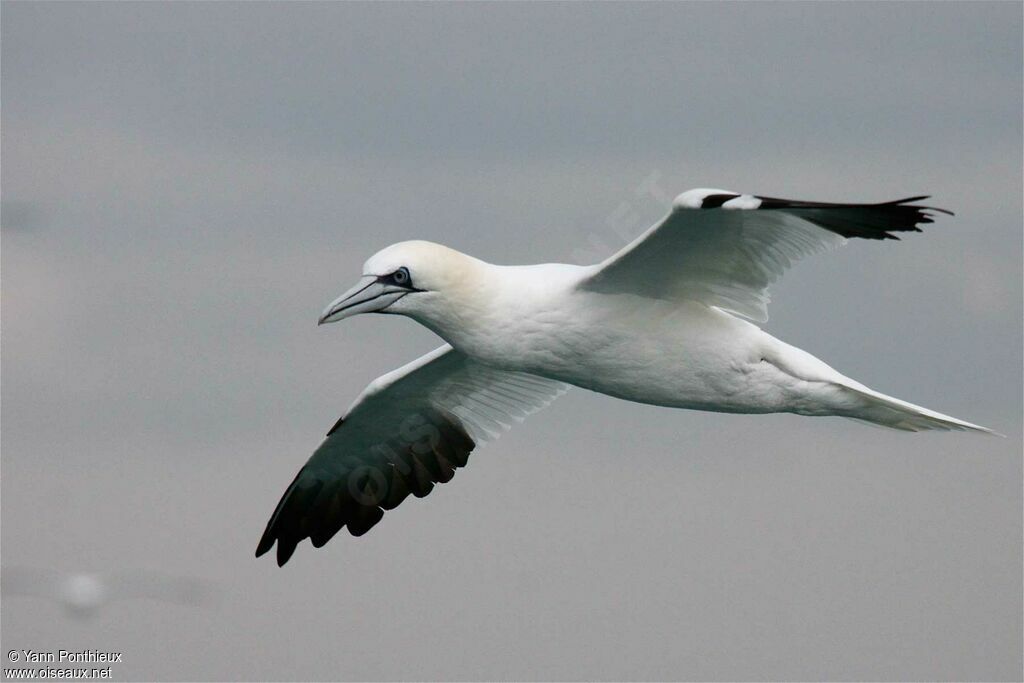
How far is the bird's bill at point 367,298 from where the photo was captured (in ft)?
44.2

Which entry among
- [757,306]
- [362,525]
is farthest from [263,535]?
[757,306]

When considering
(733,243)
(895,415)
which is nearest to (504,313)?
(733,243)

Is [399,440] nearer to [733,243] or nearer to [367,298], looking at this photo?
[367,298]

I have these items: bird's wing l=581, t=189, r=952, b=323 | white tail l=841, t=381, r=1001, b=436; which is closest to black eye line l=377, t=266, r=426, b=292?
bird's wing l=581, t=189, r=952, b=323

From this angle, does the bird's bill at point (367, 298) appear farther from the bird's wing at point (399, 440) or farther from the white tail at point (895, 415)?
the white tail at point (895, 415)

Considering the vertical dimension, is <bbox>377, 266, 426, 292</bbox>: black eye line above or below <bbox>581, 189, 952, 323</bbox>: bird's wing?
below

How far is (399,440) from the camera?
17.3 metres

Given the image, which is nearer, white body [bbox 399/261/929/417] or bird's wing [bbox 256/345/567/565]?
white body [bbox 399/261/929/417]

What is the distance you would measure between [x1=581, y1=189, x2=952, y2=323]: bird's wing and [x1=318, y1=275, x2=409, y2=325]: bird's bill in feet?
4.91

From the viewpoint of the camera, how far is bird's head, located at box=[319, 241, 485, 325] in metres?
13.5

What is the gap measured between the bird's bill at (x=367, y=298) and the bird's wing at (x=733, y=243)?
1496 mm

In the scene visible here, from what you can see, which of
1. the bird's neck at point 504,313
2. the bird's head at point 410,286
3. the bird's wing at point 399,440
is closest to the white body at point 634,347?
the bird's neck at point 504,313

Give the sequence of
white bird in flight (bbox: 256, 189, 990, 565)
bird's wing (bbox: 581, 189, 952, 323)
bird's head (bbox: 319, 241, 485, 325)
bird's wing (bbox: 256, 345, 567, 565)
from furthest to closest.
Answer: bird's wing (bbox: 256, 345, 567, 565) < bird's head (bbox: 319, 241, 485, 325) < white bird in flight (bbox: 256, 189, 990, 565) < bird's wing (bbox: 581, 189, 952, 323)

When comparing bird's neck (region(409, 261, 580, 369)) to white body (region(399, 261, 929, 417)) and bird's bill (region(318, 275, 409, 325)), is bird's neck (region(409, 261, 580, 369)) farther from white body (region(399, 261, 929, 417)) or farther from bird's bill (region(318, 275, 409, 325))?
bird's bill (region(318, 275, 409, 325))
